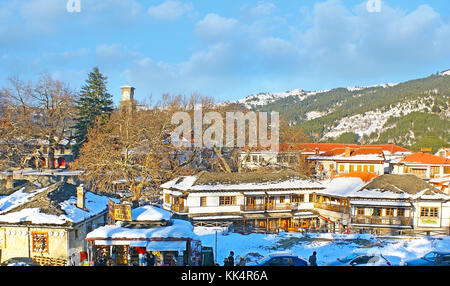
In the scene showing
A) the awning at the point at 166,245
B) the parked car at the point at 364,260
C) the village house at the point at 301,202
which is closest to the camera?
the parked car at the point at 364,260

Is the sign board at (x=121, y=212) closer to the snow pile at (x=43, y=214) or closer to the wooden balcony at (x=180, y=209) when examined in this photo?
the snow pile at (x=43, y=214)

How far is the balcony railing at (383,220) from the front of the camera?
2434cm

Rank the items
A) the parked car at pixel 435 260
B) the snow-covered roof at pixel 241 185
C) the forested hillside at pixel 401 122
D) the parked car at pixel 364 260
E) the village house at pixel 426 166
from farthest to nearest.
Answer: the forested hillside at pixel 401 122, the village house at pixel 426 166, the snow-covered roof at pixel 241 185, the parked car at pixel 364 260, the parked car at pixel 435 260

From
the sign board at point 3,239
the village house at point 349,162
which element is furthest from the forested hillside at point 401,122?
the sign board at point 3,239

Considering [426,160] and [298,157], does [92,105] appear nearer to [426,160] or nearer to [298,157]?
[298,157]

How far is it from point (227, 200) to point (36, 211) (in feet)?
45.6

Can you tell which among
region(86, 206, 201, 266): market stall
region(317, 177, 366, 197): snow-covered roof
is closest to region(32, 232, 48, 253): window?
region(86, 206, 201, 266): market stall

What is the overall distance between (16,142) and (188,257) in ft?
107

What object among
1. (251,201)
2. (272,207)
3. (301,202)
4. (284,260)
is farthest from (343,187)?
(284,260)

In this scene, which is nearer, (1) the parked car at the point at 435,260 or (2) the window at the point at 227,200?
(1) the parked car at the point at 435,260

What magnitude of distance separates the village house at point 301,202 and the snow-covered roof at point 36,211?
29.3ft
